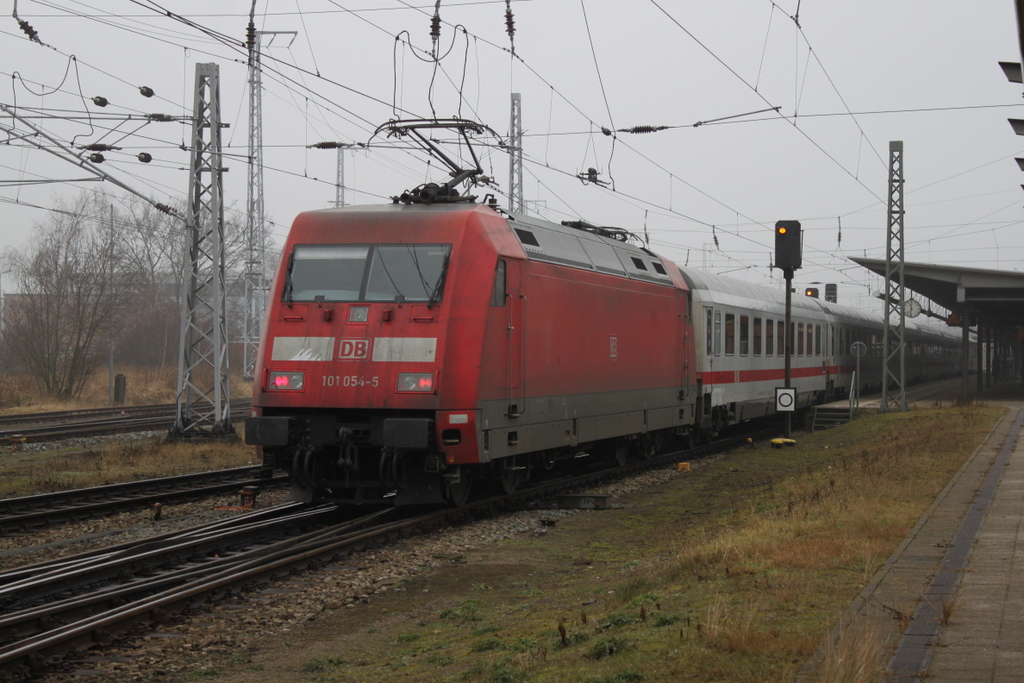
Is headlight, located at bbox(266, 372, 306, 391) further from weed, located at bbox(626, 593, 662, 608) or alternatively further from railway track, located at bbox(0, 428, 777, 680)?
weed, located at bbox(626, 593, 662, 608)

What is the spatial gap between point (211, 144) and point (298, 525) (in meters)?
12.2

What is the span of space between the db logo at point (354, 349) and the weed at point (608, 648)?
20.5 feet

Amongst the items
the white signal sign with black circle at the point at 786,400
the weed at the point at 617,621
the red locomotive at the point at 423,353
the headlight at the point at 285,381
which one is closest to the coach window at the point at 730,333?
the white signal sign with black circle at the point at 786,400

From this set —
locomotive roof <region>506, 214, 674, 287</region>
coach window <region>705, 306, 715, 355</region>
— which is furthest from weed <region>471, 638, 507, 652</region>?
coach window <region>705, 306, 715, 355</region>

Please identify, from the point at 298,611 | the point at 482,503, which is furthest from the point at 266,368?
the point at 298,611

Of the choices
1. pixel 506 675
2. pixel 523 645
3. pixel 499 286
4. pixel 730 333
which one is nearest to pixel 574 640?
pixel 523 645

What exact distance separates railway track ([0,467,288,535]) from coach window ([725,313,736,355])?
1058 cm

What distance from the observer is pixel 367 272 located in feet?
40.1

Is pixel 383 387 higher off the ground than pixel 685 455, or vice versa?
pixel 383 387

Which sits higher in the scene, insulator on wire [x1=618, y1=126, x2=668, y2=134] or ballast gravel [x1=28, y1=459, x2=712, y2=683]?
insulator on wire [x1=618, y1=126, x2=668, y2=134]

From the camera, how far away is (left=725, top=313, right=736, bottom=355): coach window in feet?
74.7

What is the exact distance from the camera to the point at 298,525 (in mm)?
11906

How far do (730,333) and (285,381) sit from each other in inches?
526

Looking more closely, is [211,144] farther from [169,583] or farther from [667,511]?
[169,583]
